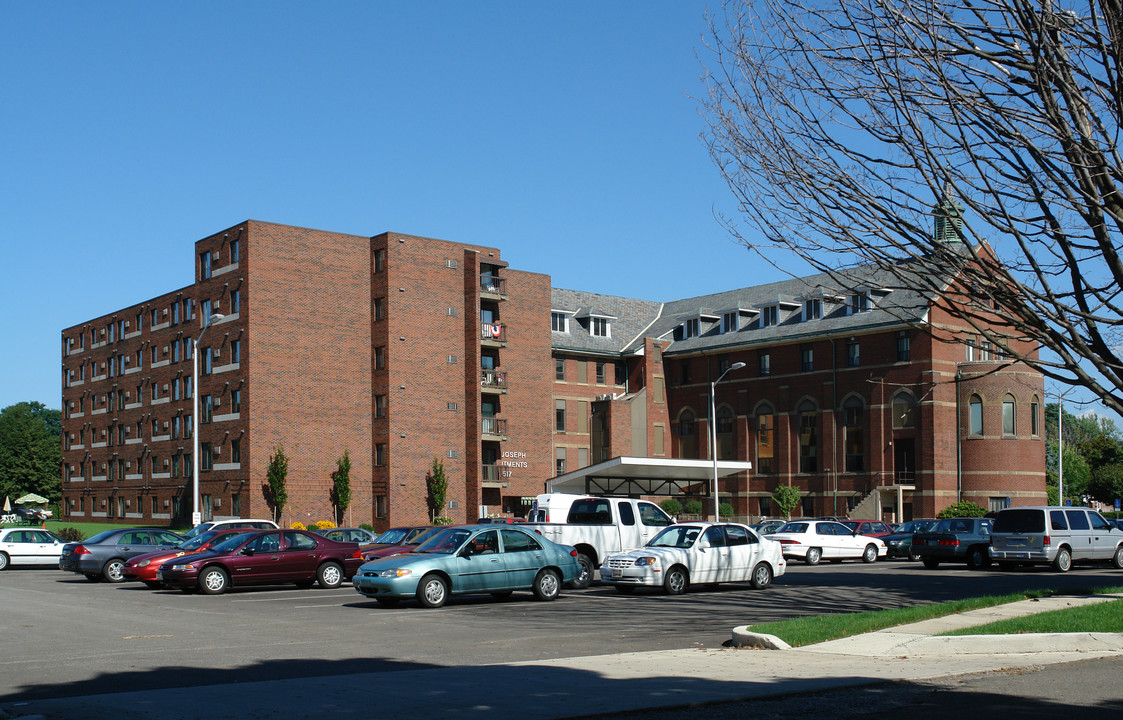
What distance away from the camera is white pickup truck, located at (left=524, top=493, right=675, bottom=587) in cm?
2739

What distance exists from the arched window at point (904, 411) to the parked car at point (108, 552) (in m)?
43.4

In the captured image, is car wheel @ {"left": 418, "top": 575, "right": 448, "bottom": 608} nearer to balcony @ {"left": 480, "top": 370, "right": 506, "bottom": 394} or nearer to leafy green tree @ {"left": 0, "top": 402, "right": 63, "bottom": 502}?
balcony @ {"left": 480, "top": 370, "right": 506, "bottom": 394}

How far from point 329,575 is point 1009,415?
4640 centimetres

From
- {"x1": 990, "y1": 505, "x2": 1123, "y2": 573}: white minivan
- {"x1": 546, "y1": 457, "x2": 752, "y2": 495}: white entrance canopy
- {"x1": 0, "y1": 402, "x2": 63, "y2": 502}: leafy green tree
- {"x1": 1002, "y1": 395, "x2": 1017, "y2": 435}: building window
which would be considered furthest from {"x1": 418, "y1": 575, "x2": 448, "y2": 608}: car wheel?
{"x1": 0, "y1": 402, "x2": 63, "y2": 502}: leafy green tree

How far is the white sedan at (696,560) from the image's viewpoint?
24016 millimetres

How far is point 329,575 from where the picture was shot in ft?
89.4

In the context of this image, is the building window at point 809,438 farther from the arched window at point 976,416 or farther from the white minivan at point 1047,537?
the white minivan at point 1047,537

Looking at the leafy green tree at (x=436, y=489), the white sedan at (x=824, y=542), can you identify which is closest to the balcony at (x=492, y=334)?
the leafy green tree at (x=436, y=489)

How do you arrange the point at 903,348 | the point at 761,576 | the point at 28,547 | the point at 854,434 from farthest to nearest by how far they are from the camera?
the point at 854,434
the point at 903,348
the point at 28,547
the point at 761,576

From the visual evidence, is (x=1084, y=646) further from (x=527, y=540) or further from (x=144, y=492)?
(x=144, y=492)

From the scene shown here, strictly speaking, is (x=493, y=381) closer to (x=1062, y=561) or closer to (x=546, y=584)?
(x=1062, y=561)

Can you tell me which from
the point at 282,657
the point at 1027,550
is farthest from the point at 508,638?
the point at 1027,550

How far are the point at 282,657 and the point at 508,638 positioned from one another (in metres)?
3.50

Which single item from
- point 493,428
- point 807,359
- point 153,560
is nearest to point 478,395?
point 493,428
